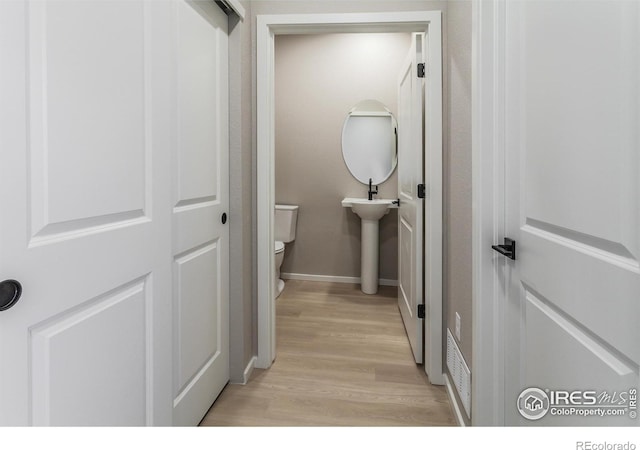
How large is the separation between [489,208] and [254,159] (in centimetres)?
127

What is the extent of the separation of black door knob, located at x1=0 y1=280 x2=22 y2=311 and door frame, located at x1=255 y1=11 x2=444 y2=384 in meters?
1.38

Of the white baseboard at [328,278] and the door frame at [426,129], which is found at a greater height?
the door frame at [426,129]

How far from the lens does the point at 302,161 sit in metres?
3.96

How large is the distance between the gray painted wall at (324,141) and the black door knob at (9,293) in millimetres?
3282

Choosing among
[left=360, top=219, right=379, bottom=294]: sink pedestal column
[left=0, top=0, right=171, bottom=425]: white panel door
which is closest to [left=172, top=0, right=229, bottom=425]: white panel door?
[left=0, top=0, right=171, bottom=425]: white panel door

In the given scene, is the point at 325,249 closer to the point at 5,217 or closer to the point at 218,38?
the point at 218,38

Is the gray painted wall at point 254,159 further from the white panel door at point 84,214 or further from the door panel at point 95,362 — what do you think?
the door panel at point 95,362

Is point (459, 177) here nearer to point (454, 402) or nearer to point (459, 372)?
point (459, 372)

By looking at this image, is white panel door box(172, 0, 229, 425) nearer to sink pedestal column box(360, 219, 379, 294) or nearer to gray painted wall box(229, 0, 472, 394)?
gray painted wall box(229, 0, 472, 394)

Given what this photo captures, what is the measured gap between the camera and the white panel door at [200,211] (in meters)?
1.43

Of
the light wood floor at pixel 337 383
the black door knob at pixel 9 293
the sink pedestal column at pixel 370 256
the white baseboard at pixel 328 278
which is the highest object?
the black door knob at pixel 9 293

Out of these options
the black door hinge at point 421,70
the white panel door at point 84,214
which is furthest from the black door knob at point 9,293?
the black door hinge at point 421,70

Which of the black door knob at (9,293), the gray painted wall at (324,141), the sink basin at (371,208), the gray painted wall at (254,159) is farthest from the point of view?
the gray painted wall at (324,141)

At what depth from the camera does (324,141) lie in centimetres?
391
